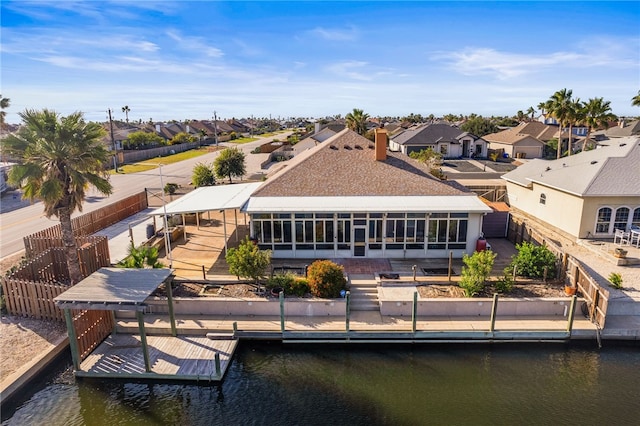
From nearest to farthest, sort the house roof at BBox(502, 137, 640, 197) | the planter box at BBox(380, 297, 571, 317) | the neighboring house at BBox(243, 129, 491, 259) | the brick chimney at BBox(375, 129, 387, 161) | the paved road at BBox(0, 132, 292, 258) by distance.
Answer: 1. the planter box at BBox(380, 297, 571, 317)
2. the neighboring house at BBox(243, 129, 491, 259)
3. the house roof at BBox(502, 137, 640, 197)
4. the brick chimney at BBox(375, 129, 387, 161)
5. the paved road at BBox(0, 132, 292, 258)

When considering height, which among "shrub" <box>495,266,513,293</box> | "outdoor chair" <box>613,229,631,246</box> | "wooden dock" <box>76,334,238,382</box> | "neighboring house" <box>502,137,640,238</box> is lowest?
"wooden dock" <box>76,334,238,382</box>

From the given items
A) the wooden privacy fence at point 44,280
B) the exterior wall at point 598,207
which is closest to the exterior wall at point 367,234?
the exterior wall at point 598,207

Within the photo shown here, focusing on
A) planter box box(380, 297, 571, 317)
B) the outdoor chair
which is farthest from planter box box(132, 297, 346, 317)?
the outdoor chair

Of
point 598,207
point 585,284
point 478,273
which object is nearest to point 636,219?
point 598,207

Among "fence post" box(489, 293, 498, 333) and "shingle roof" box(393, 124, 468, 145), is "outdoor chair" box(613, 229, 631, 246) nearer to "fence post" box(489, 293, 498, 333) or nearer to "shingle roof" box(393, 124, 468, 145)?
"fence post" box(489, 293, 498, 333)

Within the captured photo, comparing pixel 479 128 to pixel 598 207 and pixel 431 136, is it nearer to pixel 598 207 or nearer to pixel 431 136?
pixel 431 136

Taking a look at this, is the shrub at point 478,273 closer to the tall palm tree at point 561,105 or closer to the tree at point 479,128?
the tall palm tree at point 561,105

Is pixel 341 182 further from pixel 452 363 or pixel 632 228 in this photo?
pixel 632 228
